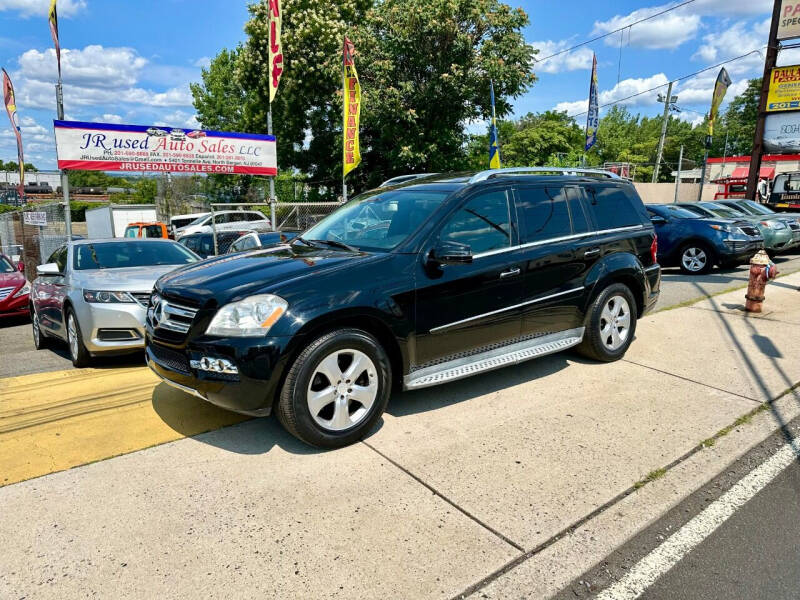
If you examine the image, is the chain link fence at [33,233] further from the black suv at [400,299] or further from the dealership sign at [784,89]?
the dealership sign at [784,89]

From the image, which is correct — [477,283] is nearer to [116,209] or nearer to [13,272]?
[13,272]

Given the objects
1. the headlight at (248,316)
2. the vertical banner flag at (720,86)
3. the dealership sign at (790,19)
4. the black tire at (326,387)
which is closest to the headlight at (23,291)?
the headlight at (248,316)

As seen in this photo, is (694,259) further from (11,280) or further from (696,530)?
(11,280)

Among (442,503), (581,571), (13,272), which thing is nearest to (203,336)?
(442,503)

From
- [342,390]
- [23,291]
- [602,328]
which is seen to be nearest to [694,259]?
[602,328]

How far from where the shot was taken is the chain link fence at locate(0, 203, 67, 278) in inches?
572

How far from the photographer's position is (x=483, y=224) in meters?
4.37

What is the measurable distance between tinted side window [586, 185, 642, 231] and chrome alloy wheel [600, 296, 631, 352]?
74 centimetres

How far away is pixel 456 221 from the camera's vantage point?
4195 millimetres

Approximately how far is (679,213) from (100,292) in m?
11.4

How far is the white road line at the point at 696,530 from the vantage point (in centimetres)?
243

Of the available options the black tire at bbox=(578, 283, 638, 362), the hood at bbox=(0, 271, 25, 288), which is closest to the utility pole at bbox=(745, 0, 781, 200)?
the black tire at bbox=(578, 283, 638, 362)

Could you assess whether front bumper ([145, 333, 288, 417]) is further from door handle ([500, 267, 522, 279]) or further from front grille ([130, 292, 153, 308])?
front grille ([130, 292, 153, 308])

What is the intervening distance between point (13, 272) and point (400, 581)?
11170 mm
